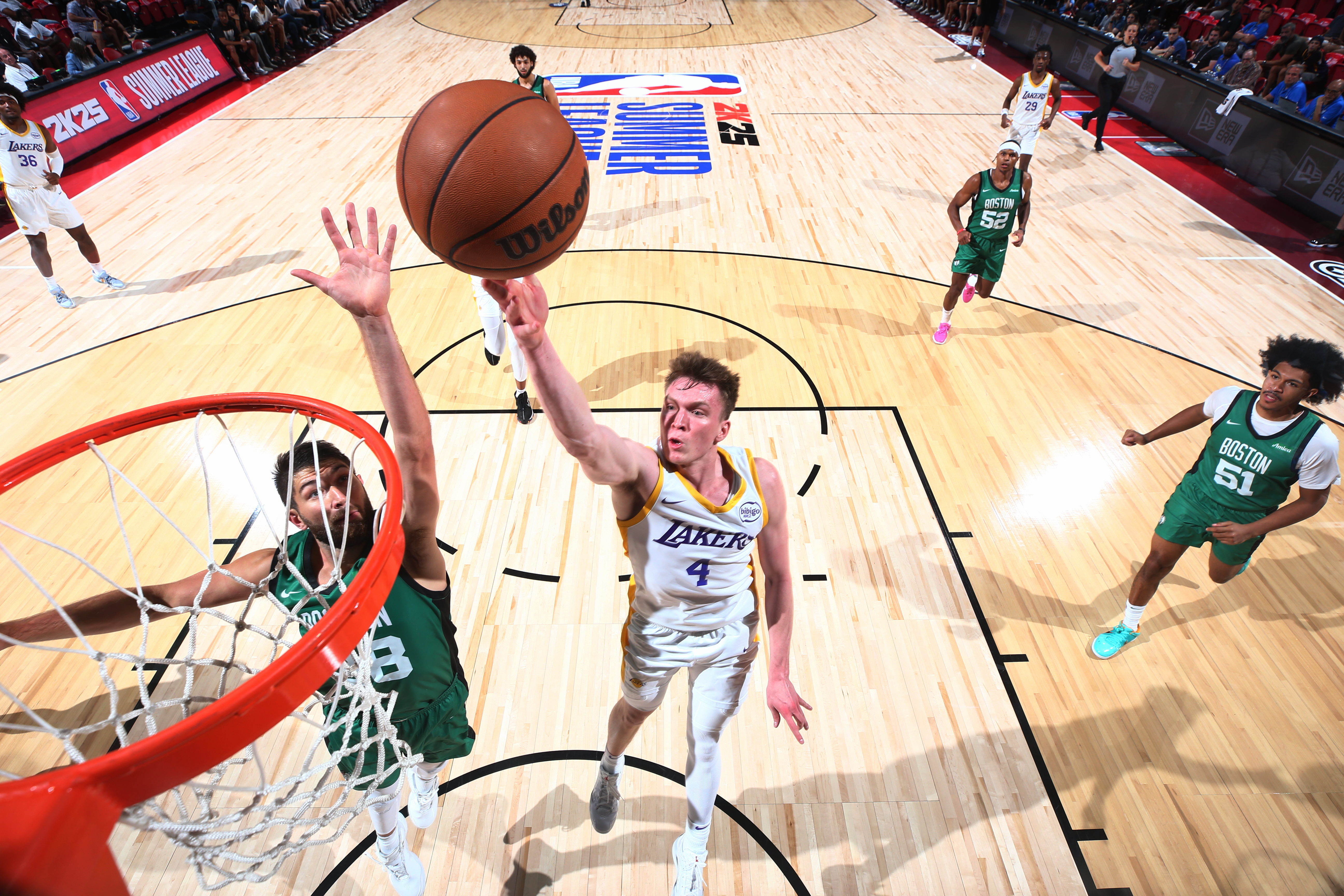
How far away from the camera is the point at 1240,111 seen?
8.70 meters

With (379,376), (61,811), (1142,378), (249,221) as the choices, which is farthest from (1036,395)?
(249,221)

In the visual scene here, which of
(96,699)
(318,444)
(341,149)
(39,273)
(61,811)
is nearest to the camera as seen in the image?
(61,811)

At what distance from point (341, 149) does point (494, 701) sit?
8697mm

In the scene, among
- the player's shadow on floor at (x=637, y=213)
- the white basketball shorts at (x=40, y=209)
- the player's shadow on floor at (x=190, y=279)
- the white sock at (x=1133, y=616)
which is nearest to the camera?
the white sock at (x=1133, y=616)

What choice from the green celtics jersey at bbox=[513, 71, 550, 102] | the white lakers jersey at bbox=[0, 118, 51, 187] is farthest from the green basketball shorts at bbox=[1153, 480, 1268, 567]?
the white lakers jersey at bbox=[0, 118, 51, 187]

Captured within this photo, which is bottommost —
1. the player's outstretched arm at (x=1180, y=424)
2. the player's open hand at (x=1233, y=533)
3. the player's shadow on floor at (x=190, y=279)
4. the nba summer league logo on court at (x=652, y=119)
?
the nba summer league logo on court at (x=652, y=119)

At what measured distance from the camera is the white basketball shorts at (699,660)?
2281 millimetres

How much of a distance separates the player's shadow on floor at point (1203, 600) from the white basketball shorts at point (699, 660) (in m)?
1.97

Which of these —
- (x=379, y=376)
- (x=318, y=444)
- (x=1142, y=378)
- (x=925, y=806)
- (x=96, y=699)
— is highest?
(x=379, y=376)

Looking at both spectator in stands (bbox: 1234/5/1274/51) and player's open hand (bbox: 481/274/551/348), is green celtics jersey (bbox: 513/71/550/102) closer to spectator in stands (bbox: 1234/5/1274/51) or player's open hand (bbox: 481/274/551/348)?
player's open hand (bbox: 481/274/551/348)

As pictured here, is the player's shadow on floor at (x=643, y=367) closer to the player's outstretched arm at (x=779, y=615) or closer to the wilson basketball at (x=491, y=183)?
the player's outstretched arm at (x=779, y=615)

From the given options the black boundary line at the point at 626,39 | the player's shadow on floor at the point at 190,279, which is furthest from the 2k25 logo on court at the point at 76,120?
the black boundary line at the point at 626,39

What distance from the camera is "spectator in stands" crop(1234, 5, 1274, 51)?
399 inches

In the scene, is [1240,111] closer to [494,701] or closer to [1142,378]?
[1142,378]
